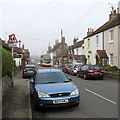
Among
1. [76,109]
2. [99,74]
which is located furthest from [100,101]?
[99,74]

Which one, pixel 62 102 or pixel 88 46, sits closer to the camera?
pixel 62 102

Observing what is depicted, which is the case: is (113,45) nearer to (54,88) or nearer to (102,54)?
(102,54)

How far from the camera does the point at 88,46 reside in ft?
102

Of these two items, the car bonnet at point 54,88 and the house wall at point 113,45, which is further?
the house wall at point 113,45

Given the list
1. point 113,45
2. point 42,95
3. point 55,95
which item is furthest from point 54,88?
point 113,45

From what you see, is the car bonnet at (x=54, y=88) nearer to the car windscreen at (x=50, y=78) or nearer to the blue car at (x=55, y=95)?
the blue car at (x=55, y=95)

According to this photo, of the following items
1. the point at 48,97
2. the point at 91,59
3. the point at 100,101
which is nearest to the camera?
the point at 48,97

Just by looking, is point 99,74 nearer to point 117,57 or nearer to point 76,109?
point 117,57

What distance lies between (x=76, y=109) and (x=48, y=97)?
119 cm

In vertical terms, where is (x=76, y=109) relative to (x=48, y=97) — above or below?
below

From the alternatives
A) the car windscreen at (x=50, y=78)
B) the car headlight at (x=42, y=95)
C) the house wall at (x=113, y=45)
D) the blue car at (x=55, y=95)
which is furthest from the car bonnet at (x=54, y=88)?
the house wall at (x=113, y=45)

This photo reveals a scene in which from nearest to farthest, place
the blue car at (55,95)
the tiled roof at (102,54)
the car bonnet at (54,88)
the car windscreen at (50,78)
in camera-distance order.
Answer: the blue car at (55,95)
the car bonnet at (54,88)
the car windscreen at (50,78)
the tiled roof at (102,54)

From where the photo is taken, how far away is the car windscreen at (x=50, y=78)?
23.8ft

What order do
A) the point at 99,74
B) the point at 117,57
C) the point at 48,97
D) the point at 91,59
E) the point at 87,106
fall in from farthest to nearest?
the point at 91,59
the point at 117,57
the point at 99,74
the point at 87,106
the point at 48,97
